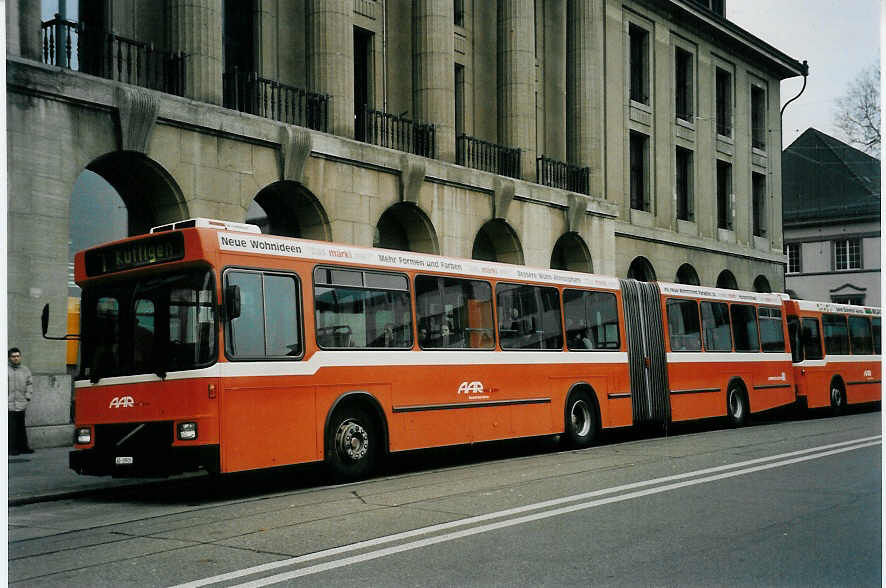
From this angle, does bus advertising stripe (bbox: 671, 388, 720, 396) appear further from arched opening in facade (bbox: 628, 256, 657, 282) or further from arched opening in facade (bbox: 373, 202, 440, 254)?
arched opening in facade (bbox: 628, 256, 657, 282)

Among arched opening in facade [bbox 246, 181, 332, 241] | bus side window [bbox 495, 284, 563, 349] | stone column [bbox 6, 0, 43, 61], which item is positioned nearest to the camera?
bus side window [bbox 495, 284, 563, 349]

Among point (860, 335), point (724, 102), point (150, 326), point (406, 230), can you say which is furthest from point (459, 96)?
point (150, 326)

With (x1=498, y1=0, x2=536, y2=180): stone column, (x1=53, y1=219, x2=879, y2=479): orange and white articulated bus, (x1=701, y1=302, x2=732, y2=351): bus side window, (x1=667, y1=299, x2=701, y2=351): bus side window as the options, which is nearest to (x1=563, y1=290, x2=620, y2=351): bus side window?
(x1=53, y1=219, x2=879, y2=479): orange and white articulated bus

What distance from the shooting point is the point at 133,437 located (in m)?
11.5

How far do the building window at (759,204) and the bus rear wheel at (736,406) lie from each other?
21.0 meters

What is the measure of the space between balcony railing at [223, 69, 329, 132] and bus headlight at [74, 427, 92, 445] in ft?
35.6

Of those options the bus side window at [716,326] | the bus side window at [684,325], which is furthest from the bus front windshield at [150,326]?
the bus side window at [716,326]

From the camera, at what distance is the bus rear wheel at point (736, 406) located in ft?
73.8

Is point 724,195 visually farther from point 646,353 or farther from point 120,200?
point 120,200

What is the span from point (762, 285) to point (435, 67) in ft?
75.2

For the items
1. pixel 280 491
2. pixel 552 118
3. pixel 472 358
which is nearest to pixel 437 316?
pixel 472 358

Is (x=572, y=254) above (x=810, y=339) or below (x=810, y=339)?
above

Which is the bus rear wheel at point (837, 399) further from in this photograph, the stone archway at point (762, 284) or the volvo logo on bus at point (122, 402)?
the volvo logo on bus at point (122, 402)

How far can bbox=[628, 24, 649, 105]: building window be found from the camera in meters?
35.8
